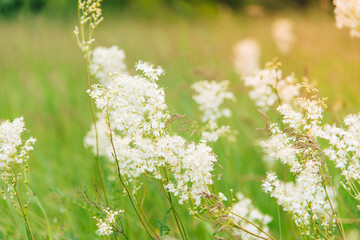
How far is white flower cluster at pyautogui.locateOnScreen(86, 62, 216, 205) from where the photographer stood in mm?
1697

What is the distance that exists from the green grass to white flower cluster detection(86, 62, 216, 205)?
118 millimetres

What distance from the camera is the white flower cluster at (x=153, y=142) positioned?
1.70 meters

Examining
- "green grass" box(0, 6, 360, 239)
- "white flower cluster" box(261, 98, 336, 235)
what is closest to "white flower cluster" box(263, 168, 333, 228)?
"white flower cluster" box(261, 98, 336, 235)

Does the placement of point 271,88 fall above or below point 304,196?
above

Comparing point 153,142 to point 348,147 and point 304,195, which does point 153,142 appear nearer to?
point 304,195

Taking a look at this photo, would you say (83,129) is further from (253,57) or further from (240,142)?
(253,57)

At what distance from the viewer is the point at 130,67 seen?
523 centimetres

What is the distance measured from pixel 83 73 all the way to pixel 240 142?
13.7 ft

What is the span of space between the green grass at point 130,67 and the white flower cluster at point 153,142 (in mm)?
118

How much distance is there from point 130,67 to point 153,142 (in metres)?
3.59

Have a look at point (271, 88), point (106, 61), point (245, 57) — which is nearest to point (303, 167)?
point (271, 88)

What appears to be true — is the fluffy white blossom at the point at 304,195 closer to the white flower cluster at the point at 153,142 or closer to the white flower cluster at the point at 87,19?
the white flower cluster at the point at 153,142

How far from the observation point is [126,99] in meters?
1.83

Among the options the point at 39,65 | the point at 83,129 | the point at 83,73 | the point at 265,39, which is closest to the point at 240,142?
the point at 83,129
